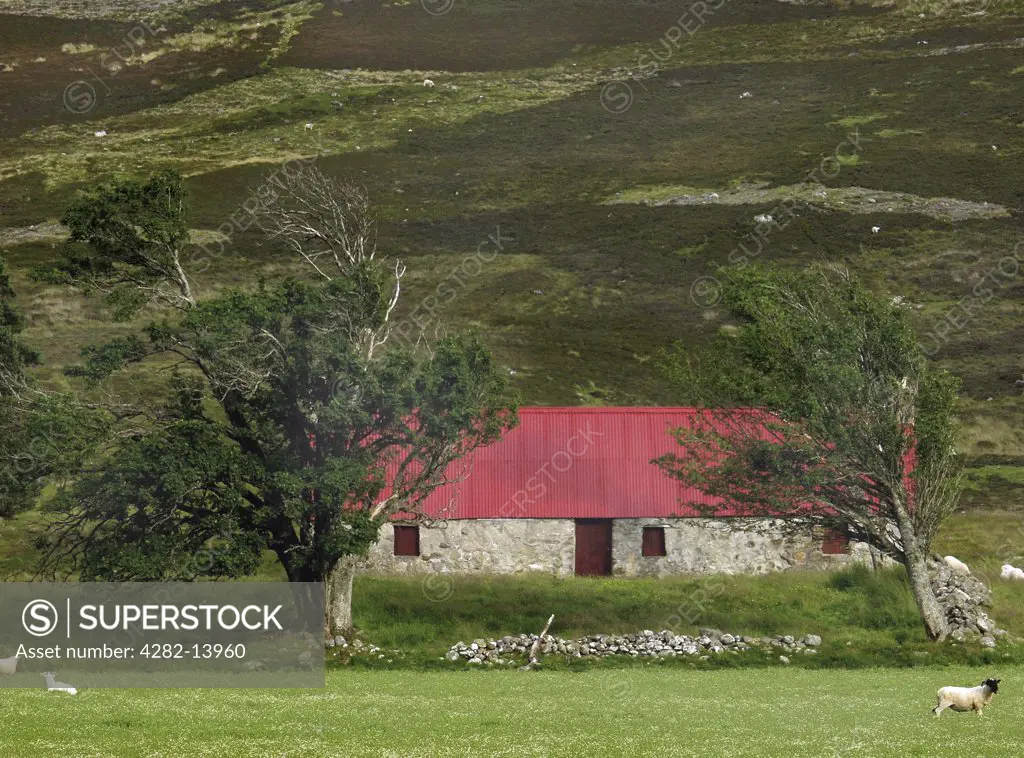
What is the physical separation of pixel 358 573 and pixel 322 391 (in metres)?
15.2

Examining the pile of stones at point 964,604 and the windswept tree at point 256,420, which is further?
the pile of stones at point 964,604

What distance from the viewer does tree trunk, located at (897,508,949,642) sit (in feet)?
130

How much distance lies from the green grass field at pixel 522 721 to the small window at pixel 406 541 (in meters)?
19.2

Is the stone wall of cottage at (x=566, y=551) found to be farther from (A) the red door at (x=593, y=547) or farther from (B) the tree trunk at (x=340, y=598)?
(B) the tree trunk at (x=340, y=598)

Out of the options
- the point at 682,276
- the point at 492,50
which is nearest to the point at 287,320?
the point at 682,276

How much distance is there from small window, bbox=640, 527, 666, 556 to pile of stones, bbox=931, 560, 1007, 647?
37.4 ft

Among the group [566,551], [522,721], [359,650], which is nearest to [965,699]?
[522,721]

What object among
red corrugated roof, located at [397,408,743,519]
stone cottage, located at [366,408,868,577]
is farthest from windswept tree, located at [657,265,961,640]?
red corrugated roof, located at [397,408,743,519]

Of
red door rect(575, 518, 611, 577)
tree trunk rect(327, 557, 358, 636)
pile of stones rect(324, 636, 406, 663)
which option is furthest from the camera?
red door rect(575, 518, 611, 577)

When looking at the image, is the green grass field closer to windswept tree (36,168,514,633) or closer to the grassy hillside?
windswept tree (36,168,514,633)

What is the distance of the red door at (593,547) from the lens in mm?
52719

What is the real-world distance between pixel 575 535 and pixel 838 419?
52.0ft

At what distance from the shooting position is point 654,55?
164 meters

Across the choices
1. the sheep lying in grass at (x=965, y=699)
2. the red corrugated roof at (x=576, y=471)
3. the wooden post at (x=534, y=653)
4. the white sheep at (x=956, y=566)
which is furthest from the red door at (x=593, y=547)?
the sheep lying in grass at (x=965, y=699)
